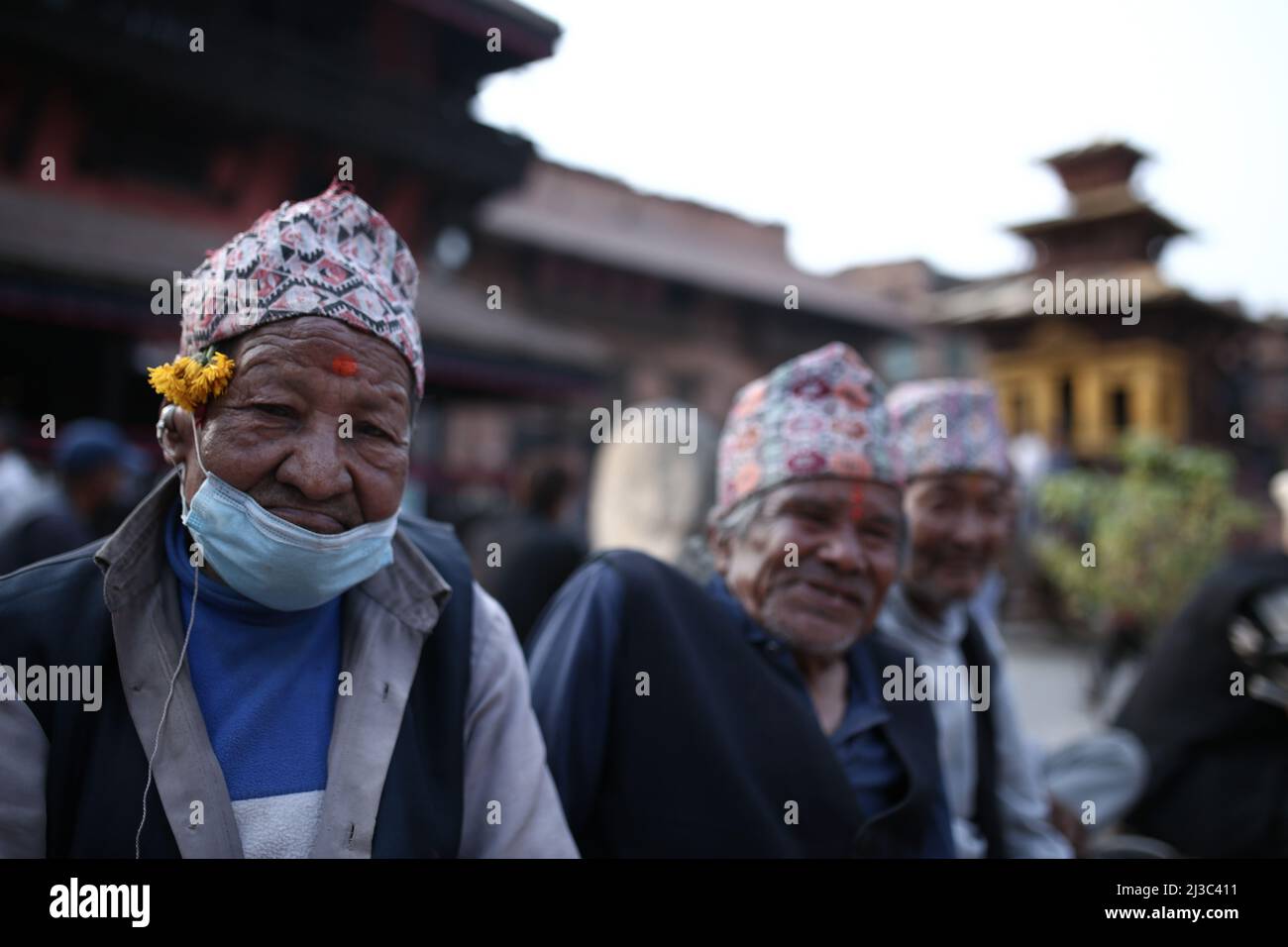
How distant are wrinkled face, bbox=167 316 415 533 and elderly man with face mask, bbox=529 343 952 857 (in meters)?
0.60

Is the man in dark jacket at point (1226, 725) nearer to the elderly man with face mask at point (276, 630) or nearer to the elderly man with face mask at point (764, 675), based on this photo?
the elderly man with face mask at point (764, 675)

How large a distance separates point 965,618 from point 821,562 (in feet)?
3.16

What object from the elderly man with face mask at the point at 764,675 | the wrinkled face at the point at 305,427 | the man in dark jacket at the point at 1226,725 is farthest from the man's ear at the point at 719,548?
the man in dark jacket at the point at 1226,725

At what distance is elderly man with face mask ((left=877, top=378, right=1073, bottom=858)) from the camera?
2.45m

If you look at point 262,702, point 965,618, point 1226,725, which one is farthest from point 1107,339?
point 262,702

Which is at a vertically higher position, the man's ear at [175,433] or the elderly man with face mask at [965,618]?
the man's ear at [175,433]

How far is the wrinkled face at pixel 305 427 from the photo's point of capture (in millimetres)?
1370

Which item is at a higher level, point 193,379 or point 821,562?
point 193,379

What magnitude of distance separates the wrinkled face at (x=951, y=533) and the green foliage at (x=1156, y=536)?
5.28 meters

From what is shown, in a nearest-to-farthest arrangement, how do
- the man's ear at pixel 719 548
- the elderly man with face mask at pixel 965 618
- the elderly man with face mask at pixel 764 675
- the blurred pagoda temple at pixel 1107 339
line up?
the elderly man with face mask at pixel 764 675 → the man's ear at pixel 719 548 → the elderly man with face mask at pixel 965 618 → the blurred pagoda temple at pixel 1107 339

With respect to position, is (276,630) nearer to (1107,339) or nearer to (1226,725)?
(1226,725)

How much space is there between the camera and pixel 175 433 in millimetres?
1481

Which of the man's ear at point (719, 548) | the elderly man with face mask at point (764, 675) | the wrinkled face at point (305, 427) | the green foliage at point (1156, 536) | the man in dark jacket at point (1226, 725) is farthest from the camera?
the green foliage at point (1156, 536)

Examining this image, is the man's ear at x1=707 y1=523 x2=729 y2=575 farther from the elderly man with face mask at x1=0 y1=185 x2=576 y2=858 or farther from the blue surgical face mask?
the blue surgical face mask
